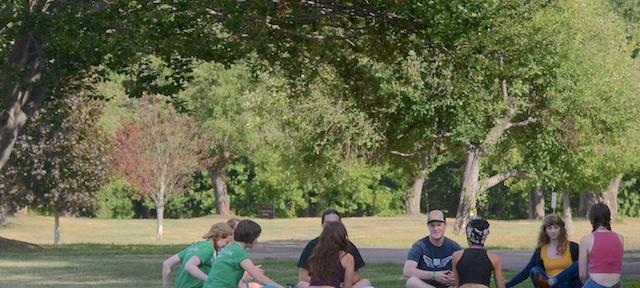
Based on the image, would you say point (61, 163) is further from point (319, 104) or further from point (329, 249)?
point (329, 249)

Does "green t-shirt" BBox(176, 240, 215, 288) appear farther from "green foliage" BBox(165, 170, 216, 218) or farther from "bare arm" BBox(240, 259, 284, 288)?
"green foliage" BBox(165, 170, 216, 218)

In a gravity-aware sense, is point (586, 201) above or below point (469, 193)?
above

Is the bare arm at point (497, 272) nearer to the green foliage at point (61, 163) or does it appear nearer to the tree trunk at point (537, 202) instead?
the green foliage at point (61, 163)

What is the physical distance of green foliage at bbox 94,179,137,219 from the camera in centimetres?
8938

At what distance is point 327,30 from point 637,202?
202 feet

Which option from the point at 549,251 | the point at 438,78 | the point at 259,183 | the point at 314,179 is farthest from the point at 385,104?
the point at 259,183

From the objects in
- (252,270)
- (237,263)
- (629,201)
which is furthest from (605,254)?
(629,201)

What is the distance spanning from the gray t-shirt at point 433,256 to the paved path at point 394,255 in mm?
14604

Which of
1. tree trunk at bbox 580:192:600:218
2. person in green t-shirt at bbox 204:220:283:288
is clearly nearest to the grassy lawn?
tree trunk at bbox 580:192:600:218

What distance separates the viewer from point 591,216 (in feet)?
40.9

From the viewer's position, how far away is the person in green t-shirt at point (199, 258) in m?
13.8

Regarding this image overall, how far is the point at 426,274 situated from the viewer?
13.5m

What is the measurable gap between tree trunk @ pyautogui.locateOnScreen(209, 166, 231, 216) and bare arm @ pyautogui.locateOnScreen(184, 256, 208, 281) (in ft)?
239

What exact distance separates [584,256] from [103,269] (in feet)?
70.3
